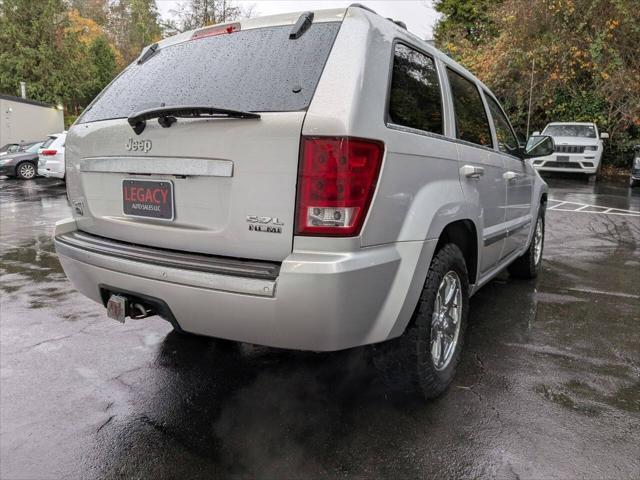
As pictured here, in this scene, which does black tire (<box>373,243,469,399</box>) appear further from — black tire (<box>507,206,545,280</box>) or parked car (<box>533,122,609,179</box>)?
parked car (<box>533,122,609,179</box>)

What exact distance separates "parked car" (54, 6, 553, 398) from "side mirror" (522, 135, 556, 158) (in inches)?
62.9

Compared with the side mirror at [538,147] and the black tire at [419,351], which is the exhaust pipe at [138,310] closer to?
the black tire at [419,351]

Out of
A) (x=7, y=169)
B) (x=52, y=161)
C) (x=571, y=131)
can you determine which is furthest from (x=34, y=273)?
(x=571, y=131)

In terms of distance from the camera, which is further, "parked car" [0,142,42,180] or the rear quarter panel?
"parked car" [0,142,42,180]

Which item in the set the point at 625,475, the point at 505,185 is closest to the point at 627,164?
the point at 505,185

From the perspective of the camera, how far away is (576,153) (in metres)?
15.9

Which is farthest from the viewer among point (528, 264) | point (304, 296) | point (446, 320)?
→ point (528, 264)

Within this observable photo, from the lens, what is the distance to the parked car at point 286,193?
2.06 m

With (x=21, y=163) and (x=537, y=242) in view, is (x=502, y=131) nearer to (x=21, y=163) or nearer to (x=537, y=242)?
(x=537, y=242)

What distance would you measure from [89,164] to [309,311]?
153cm

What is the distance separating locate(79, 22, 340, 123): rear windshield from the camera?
7.26ft

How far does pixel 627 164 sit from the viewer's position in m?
18.9

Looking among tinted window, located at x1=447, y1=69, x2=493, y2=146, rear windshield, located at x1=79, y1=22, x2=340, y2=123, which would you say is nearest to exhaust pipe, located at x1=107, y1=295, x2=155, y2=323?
rear windshield, located at x1=79, y1=22, x2=340, y2=123

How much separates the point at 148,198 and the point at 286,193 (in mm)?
777
